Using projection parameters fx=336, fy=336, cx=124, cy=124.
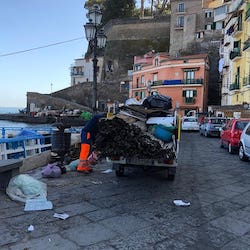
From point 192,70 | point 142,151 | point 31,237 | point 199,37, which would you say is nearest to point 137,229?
point 31,237

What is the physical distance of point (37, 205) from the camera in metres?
5.37

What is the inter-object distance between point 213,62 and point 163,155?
182 feet

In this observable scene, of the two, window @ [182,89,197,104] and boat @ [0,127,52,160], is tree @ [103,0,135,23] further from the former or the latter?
boat @ [0,127,52,160]

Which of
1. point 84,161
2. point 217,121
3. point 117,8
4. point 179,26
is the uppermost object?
point 117,8

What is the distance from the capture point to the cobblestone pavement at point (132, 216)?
161 inches

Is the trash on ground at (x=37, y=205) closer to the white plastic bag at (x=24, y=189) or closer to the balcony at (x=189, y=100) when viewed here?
the white plastic bag at (x=24, y=189)

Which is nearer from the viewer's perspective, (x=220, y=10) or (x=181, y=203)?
(x=181, y=203)

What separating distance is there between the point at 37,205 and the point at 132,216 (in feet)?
5.07

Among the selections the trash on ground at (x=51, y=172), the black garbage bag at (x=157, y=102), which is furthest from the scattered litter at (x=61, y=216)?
the black garbage bag at (x=157, y=102)

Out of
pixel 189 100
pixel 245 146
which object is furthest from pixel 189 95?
pixel 245 146

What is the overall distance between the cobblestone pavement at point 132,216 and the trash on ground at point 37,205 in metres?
0.11

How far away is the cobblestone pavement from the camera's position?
13.4 feet

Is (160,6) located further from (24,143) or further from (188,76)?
(24,143)

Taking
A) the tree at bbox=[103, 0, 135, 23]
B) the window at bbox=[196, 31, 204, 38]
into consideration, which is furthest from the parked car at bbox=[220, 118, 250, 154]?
the tree at bbox=[103, 0, 135, 23]
